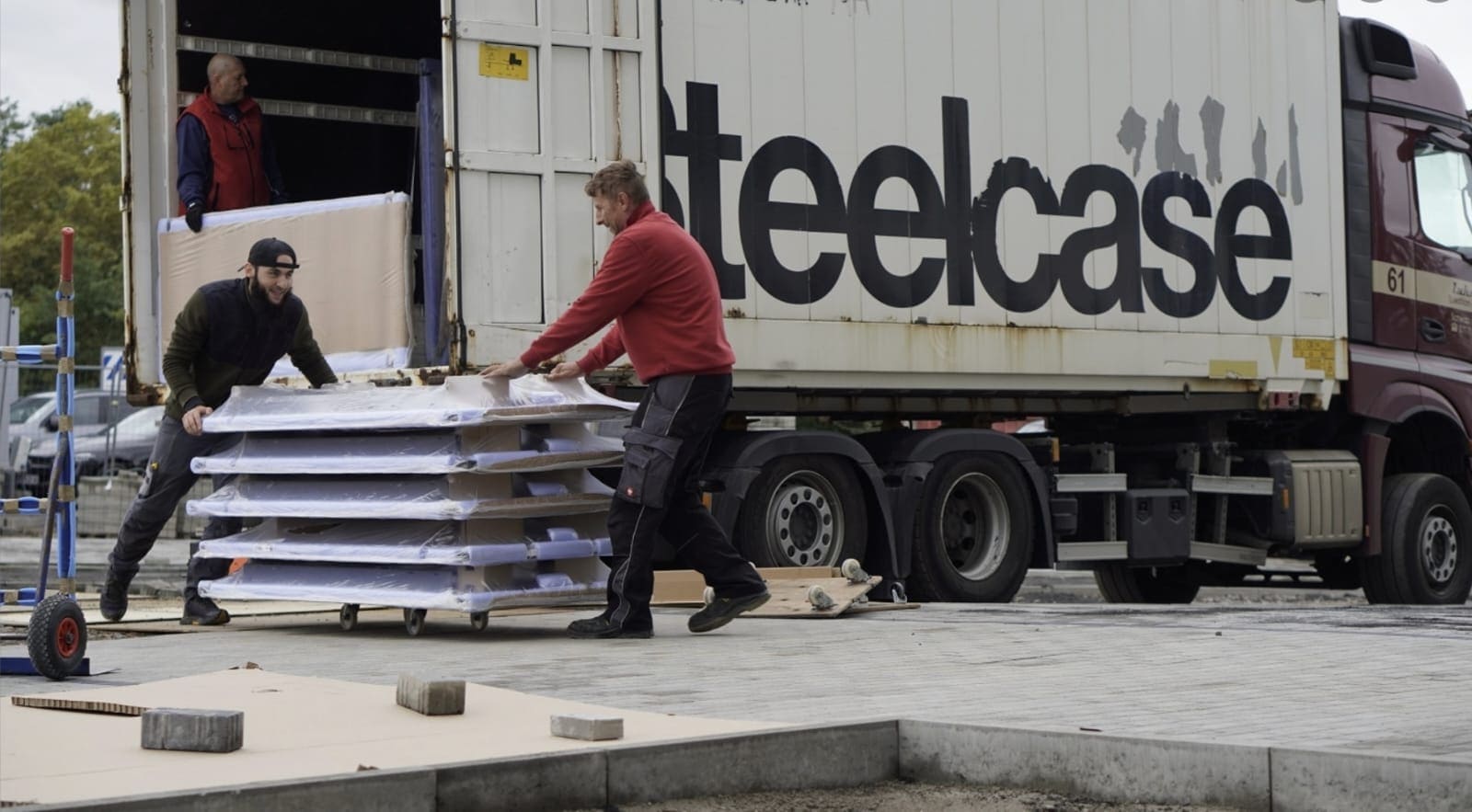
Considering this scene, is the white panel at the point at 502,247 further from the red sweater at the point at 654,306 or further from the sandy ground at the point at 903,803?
the sandy ground at the point at 903,803

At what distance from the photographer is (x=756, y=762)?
489 cm

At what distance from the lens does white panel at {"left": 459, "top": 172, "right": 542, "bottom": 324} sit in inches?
373

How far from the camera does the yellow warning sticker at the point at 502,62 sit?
31.2 feet

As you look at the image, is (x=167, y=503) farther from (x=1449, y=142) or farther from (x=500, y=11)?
(x=1449, y=142)

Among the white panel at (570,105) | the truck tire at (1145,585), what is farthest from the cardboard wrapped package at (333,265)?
the truck tire at (1145,585)

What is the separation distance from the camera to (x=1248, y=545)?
14.0 m

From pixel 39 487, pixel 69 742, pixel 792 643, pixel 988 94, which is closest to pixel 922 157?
pixel 988 94

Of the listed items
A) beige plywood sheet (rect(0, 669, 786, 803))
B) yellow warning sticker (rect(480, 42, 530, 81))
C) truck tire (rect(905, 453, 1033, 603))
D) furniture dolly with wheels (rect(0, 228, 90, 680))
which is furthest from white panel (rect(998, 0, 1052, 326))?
beige plywood sheet (rect(0, 669, 786, 803))

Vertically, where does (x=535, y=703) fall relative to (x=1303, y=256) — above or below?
below

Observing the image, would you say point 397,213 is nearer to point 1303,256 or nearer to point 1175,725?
point 1175,725

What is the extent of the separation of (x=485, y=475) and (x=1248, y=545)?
6962mm

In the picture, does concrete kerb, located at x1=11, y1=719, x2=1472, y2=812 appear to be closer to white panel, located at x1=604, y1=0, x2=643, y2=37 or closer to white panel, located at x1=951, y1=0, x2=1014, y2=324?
white panel, located at x1=604, y1=0, x2=643, y2=37

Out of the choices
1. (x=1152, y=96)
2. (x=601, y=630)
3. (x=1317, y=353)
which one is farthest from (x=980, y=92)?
(x=601, y=630)

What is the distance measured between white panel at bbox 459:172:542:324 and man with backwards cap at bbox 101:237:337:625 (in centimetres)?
79
